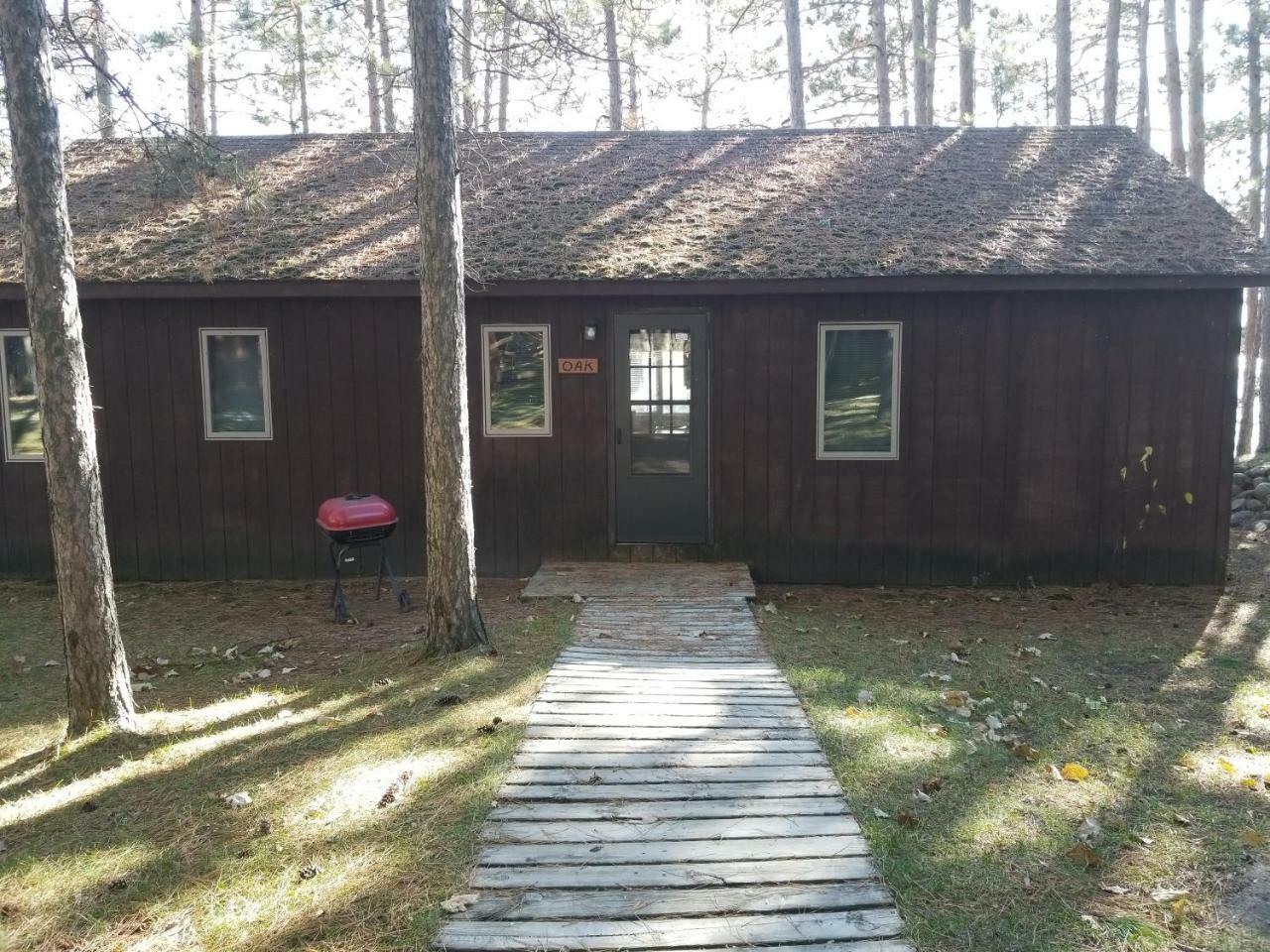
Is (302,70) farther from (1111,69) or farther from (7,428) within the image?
(1111,69)

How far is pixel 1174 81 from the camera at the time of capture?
17.7m

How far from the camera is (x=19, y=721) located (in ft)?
17.6

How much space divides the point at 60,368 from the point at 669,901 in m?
3.63

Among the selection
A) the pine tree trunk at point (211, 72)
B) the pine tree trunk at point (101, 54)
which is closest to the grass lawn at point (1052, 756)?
the pine tree trunk at point (101, 54)

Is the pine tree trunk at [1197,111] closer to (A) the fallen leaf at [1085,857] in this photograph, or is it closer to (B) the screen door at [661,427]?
(B) the screen door at [661,427]

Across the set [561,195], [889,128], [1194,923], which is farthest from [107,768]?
[889,128]

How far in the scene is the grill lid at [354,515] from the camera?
23.4 feet

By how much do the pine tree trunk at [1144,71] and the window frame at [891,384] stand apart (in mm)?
16450

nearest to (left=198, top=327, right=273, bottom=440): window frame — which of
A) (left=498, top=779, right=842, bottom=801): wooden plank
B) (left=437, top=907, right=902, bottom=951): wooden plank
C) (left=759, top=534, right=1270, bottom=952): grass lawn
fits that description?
(left=759, top=534, right=1270, bottom=952): grass lawn

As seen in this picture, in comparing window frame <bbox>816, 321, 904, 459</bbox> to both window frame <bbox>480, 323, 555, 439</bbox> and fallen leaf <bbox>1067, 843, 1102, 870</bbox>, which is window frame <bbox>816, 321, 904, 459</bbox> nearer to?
window frame <bbox>480, 323, 555, 439</bbox>

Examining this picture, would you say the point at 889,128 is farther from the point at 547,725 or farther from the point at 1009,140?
the point at 547,725

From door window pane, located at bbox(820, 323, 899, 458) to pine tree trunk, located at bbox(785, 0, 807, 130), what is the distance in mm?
10052

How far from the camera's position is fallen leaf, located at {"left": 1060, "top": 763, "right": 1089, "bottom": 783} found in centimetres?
425

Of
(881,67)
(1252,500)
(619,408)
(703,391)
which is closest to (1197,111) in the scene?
(881,67)
